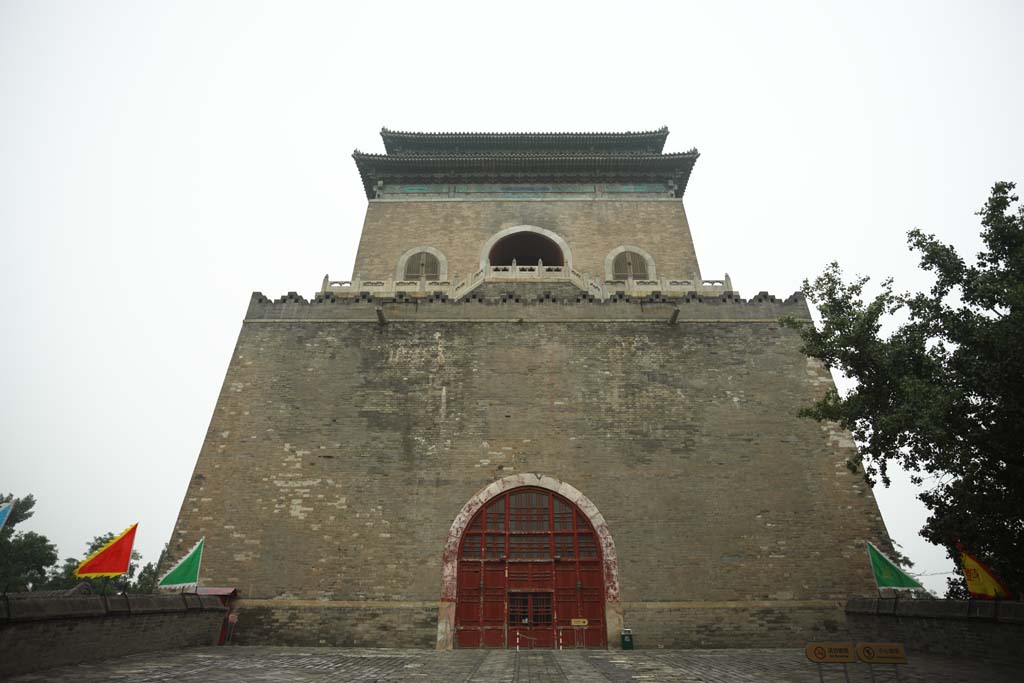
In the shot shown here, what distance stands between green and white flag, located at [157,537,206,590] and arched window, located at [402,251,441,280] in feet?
36.1

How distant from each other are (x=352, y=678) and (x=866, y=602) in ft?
30.9

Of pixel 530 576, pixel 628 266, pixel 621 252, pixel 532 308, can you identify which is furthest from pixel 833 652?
pixel 621 252

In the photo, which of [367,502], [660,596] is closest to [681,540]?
[660,596]

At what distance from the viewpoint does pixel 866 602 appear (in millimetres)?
10711

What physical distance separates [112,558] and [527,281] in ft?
36.7

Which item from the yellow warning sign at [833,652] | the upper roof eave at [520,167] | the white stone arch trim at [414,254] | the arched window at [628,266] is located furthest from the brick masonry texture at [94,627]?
the upper roof eave at [520,167]

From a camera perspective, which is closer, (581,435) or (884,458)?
(884,458)

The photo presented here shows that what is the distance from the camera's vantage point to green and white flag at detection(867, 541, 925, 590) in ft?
37.6

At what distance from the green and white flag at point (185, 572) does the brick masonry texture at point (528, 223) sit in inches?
427

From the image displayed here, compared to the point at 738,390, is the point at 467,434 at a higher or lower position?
lower

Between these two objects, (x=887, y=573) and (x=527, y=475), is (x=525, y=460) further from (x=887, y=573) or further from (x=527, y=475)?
(x=887, y=573)

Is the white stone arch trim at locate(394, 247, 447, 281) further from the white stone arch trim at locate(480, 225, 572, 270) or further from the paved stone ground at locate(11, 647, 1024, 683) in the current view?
the paved stone ground at locate(11, 647, 1024, 683)

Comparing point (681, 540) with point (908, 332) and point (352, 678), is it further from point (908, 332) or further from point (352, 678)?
point (352, 678)

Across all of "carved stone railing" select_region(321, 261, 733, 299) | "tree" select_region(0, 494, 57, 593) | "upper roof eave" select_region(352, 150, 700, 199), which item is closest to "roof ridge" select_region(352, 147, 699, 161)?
"upper roof eave" select_region(352, 150, 700, 199)
